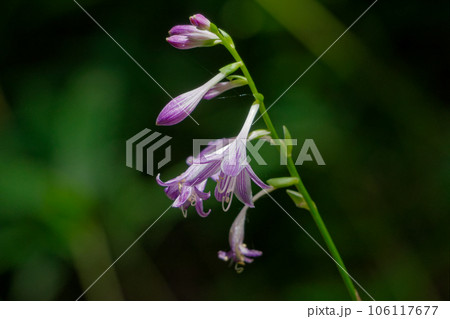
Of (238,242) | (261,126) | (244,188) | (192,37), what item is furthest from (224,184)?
(261,126)

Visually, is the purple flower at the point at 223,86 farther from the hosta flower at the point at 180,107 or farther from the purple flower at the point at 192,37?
the purple flower at the point at 192,37

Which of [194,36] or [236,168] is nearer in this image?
[236,168]

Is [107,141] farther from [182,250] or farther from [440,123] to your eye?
[440,123]

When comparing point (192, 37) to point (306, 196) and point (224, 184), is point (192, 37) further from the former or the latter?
point (306, 196)

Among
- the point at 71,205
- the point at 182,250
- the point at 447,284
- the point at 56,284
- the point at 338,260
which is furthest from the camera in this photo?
the point at 182,250

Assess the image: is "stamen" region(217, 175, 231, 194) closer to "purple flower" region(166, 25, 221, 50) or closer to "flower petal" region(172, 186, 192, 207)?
"flower petal" region(172, 186, 192, 207)

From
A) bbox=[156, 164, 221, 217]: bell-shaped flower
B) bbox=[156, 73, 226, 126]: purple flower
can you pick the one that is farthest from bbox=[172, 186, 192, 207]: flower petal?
bbox=[156, 73, 226, 126]: purple flower

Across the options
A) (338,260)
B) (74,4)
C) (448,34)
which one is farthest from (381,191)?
(74,4)
